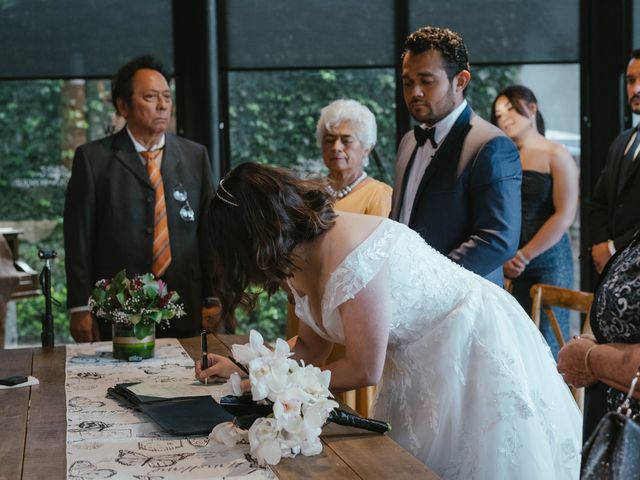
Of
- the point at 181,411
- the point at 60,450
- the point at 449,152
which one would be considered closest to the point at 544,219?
the point at 449,152

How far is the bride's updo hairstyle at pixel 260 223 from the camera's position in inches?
86.7

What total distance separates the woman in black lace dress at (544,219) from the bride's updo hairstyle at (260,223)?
255cm

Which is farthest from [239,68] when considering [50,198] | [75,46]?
[50,198]

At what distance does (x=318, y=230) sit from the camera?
7.57 feet

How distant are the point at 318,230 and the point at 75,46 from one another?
3662mm

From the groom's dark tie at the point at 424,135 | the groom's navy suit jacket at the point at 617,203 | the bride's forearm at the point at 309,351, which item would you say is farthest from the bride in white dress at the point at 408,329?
the groom's navy suit jacket at the point at 617,203

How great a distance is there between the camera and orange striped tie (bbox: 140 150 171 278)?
3.94m

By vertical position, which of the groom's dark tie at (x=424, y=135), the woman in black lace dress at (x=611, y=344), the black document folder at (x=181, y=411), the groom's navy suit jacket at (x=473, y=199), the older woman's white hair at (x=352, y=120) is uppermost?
the older woman's white hair at (x=352, y=120)

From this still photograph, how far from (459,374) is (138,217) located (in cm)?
190

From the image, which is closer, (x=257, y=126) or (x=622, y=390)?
(x=622, y=390)

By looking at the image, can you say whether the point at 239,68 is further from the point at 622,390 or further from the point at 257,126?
the point at 622,390

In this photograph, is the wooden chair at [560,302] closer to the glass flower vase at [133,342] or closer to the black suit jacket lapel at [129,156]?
the glass flower vase at [133,342]

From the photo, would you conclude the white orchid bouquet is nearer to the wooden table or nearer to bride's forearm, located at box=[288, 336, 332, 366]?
the wooden table

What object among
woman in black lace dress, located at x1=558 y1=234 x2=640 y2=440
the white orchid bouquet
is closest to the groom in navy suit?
woman in black lace dress, located at x1=558 y1=234 x2=640 y2=440
